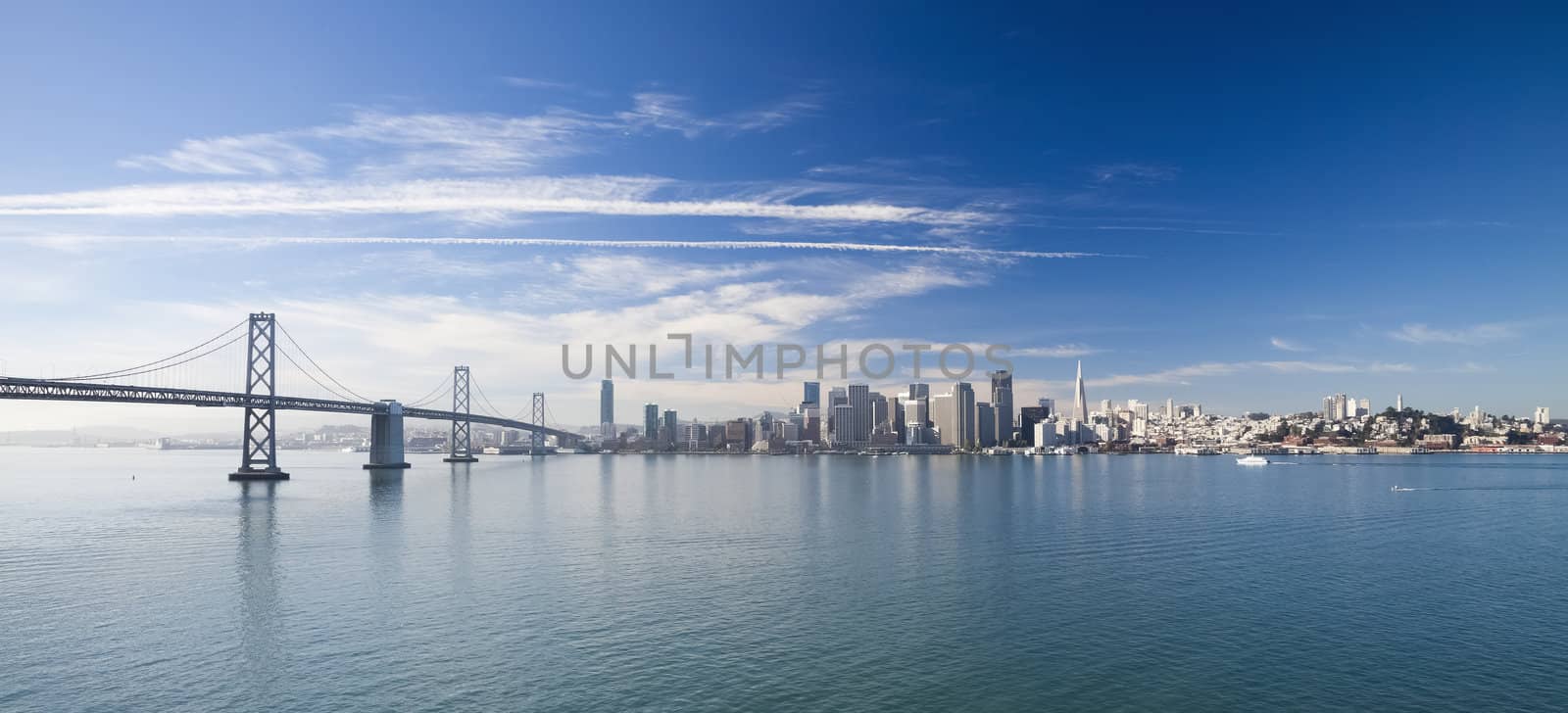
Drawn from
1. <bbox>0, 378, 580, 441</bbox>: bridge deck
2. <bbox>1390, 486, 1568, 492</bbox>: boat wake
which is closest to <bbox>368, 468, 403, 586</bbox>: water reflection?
<bbox>0, 378, 580, 441</bbox>: bridge deck

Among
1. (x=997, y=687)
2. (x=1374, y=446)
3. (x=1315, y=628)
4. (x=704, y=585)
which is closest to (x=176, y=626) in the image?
(x=704, y=585)

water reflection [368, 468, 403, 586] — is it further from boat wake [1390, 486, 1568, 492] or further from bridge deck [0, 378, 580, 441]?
boat wake [1390, 486, 1568, 492]

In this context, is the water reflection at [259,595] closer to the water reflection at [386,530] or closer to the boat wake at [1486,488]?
the water reflection at [386,530]

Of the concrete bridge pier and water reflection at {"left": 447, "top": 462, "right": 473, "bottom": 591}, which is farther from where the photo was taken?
the concrete bridge pier

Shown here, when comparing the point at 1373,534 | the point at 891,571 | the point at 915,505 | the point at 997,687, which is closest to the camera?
the point at 997,687

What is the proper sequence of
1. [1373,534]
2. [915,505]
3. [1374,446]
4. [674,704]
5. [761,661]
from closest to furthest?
[674,704] < [761,661] < [1373,534] < [915,505] < [1374,446]

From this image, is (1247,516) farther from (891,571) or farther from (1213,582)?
(891,571)

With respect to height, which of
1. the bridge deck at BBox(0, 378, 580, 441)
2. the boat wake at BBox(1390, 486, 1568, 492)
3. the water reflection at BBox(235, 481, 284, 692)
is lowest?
the boat wake at BBox(1390, 486, 1568, 492)
